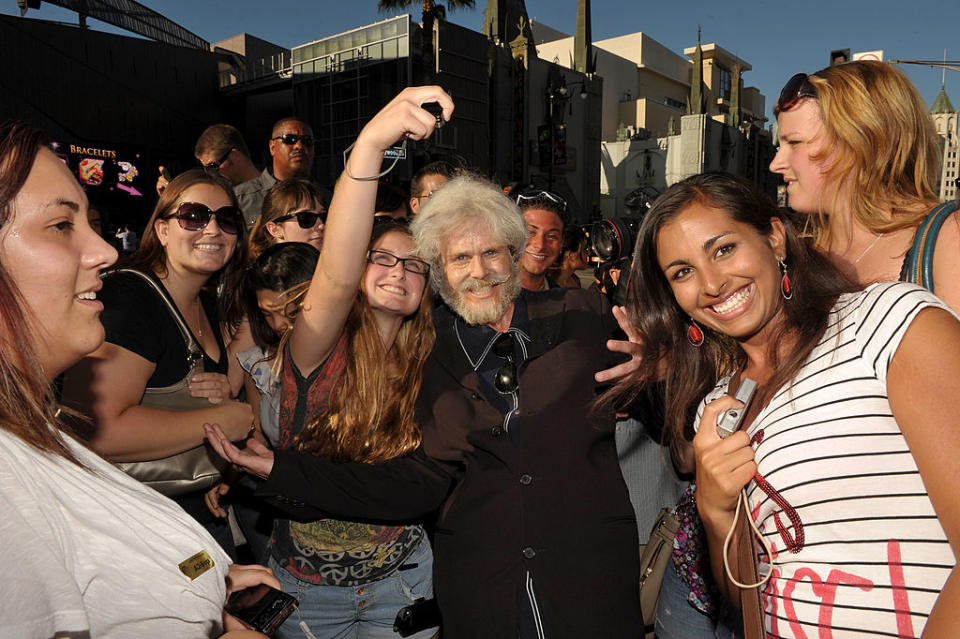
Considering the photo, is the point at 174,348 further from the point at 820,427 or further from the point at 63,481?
the point at 820,427

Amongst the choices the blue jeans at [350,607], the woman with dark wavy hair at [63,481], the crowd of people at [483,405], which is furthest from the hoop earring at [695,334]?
the woman with dark wavy hair at [63,481]

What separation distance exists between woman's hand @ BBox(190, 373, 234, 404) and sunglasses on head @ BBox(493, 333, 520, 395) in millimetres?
1231

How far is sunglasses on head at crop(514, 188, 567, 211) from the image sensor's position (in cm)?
432

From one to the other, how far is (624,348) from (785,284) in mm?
669

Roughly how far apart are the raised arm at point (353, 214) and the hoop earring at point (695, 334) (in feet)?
4.05

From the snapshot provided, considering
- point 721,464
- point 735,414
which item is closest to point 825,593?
point 721,464

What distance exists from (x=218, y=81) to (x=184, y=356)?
106 ft

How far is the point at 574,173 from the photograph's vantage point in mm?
33625

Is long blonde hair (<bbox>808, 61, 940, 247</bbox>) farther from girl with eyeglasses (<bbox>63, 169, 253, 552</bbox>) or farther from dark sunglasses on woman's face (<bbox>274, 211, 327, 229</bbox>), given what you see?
dark sunglasses on woman's face (<bbox>274, 211, 327, 229</bbox>)

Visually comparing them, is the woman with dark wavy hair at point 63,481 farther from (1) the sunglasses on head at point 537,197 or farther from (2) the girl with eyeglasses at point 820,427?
(1) the sunglasses on head at point 537,197

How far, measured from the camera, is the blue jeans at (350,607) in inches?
94.7

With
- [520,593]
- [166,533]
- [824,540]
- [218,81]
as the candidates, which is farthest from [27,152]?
[218,81]

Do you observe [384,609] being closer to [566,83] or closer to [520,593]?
[520,593]

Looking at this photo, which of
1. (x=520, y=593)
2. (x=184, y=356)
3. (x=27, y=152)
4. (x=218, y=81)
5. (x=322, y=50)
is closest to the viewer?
(x=27, y=152)
